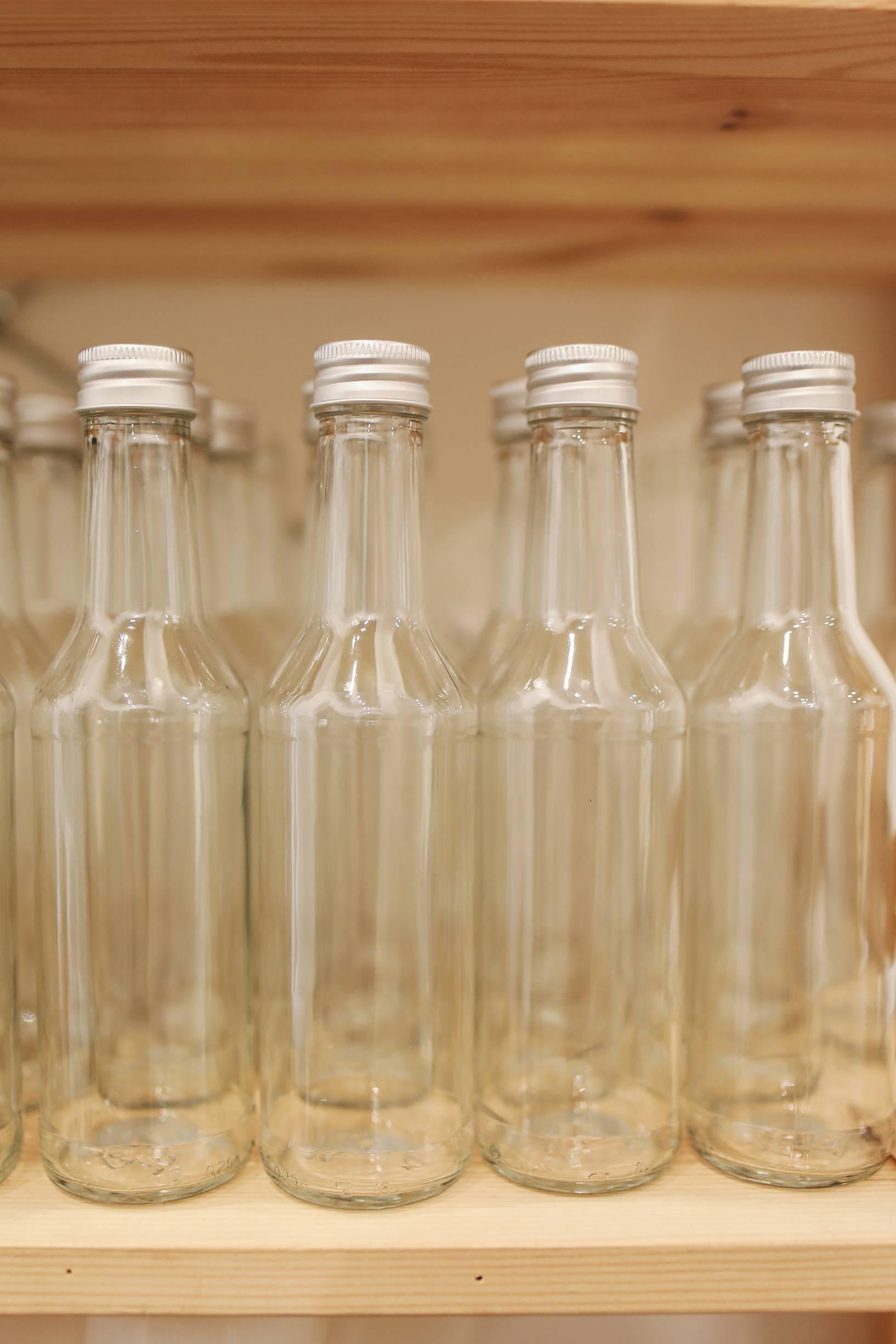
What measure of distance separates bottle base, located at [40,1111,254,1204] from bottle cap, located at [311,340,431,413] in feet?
1.01

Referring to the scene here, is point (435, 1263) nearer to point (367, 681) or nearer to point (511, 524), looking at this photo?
point (367, 681)

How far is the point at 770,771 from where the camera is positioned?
1.56ft

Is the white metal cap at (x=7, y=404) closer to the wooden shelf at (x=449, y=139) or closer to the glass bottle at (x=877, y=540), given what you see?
the wooden shelf at (x=449, y=139)

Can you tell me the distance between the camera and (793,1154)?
0.45m

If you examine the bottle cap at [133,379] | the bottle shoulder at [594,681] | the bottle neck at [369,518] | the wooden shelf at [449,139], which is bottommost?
the bottle shoulder at [594,681]

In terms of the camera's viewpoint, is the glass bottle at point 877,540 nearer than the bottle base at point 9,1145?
No

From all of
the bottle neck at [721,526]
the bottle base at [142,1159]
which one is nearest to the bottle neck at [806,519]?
the bottle neck at [721,526]

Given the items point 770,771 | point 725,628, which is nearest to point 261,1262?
point 770,771

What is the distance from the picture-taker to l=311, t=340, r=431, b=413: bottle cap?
16.3 inches

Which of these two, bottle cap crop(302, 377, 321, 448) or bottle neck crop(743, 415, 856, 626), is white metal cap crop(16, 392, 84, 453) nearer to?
bottle cap crop(302, 377, 321, 448)

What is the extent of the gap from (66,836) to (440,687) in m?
0.17

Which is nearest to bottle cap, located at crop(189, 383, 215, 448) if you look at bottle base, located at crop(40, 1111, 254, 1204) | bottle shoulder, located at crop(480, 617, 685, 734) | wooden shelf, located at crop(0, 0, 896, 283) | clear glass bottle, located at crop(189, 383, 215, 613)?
clear glass bottle, located at crop(189, 383, 215, 613)

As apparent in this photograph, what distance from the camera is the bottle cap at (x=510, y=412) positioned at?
21.9 inches

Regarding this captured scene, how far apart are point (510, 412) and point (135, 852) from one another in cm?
29
